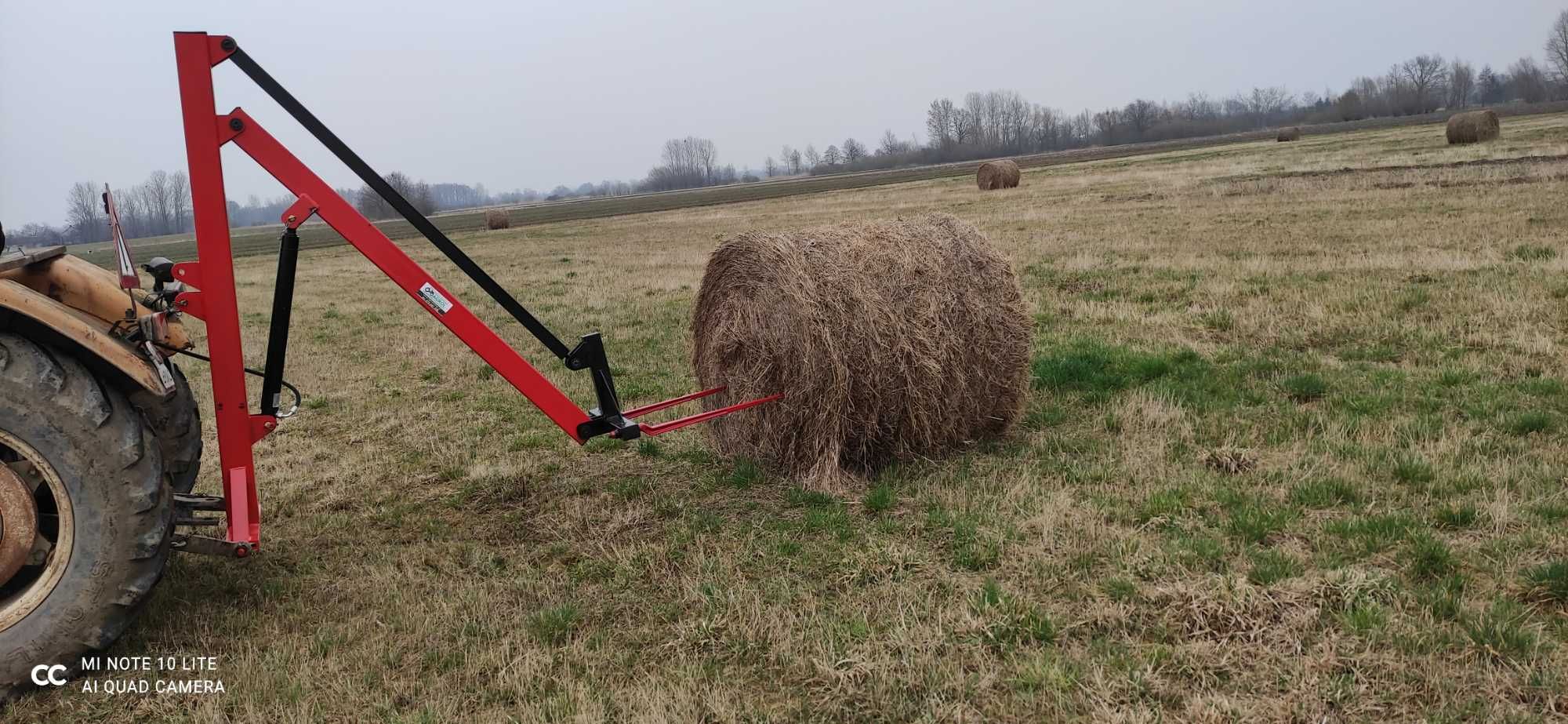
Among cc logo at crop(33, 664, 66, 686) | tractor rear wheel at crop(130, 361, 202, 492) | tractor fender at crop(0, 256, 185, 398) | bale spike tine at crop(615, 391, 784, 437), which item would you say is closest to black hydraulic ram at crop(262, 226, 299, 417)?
tractor rear wheel at crop(130, 361, 202, 492)

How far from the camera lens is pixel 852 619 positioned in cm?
411

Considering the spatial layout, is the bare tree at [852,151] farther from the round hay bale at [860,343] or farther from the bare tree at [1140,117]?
the round hay bale at [860,343]

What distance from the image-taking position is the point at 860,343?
5.92 m

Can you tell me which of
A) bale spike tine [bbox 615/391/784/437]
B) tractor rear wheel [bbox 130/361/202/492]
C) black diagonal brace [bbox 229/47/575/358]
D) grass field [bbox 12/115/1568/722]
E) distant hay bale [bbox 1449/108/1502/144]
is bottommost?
grass field [bbox 12/115/1568/722]

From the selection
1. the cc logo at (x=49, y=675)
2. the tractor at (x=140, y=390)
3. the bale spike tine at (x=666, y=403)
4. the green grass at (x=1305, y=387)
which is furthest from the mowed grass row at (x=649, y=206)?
the green grass at (x=1305, y=387)

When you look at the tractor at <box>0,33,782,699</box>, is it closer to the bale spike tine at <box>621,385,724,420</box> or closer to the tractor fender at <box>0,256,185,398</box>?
the tractor fender at <box>0,256,185,398</box>

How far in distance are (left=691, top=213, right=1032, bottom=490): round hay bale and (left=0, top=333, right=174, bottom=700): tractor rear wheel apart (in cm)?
350

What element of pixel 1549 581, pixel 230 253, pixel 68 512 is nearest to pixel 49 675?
pixel 68 512

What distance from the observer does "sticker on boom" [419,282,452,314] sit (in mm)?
4590

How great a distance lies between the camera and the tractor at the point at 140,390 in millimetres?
3762

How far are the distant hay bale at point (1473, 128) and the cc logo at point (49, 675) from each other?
128 feet

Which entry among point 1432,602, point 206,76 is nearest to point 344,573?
point 206,76

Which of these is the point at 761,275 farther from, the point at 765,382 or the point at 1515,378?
the point at 1515,378

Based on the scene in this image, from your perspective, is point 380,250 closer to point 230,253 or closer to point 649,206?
point 230,253
